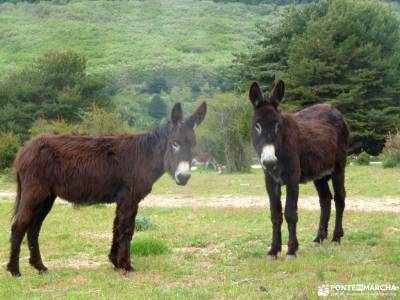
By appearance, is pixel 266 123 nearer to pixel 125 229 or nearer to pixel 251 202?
pixel 125 229

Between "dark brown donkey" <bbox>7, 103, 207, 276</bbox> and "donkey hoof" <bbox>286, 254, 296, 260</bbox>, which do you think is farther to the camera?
"donkey hoof" <bbox>286, 254, 296, 260</bbox>

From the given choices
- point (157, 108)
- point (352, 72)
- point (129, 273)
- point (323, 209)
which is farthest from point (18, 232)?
point (157, 108)

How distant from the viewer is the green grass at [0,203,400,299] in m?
6.51

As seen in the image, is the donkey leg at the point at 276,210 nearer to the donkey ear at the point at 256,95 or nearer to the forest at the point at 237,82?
the donkey ear at the point at 256,95

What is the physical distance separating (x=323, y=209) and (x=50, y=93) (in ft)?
147

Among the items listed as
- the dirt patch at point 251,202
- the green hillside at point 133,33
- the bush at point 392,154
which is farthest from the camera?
the green hillside at point 133,33

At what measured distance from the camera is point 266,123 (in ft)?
26.2

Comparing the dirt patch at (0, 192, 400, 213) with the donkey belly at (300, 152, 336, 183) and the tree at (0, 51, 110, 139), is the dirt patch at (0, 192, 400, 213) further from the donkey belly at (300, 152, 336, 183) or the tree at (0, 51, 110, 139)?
the tree at (0, 51, 110, 139)

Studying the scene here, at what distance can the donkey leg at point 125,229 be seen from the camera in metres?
7.78

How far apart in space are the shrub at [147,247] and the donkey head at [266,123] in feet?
7.60

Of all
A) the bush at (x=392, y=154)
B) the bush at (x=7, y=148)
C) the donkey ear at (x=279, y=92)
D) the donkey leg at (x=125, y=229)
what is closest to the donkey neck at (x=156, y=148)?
the donkey leg at (x=125, y=229)

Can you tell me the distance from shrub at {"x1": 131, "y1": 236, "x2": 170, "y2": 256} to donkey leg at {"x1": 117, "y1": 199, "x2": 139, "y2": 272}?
1.08 m

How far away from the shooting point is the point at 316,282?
6.57 meters

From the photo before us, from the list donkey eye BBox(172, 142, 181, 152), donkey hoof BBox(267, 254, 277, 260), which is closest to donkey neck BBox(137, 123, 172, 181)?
donkey eye BBox(172, 142, 181, 152)
